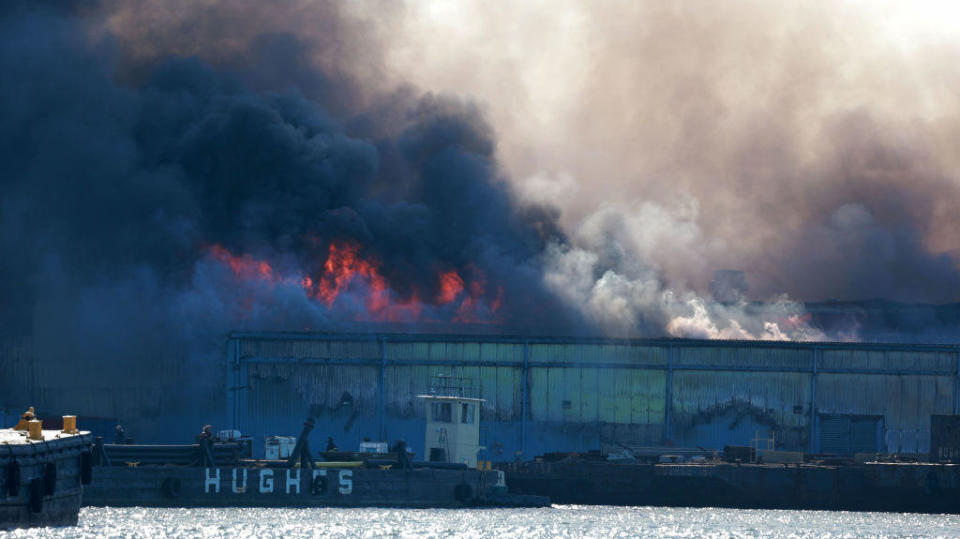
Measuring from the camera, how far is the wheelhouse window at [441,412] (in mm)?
90812

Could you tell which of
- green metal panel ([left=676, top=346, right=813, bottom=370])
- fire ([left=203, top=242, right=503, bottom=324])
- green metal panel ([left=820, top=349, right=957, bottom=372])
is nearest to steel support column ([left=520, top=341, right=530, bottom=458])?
green metal panel ([left=676, top=346, right=813, bottom=370])

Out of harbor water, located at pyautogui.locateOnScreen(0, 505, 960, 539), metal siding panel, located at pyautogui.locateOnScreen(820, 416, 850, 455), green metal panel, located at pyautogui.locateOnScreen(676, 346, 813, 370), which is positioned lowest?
harbor water, located at pyautogui.locateOnScreen(0, 505, 960, 539)

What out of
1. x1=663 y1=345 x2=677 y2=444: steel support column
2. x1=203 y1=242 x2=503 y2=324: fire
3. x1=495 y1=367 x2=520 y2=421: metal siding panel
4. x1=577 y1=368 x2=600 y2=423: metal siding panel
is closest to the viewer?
x1=495 y1=367 x2=520 y2=421: metal siding panel

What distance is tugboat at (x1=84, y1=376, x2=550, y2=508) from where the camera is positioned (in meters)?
83.4

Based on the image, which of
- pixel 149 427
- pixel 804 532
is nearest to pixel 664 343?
pixel 804 532

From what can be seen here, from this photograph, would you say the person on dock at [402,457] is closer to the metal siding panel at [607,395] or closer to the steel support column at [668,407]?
the metal siding panel at [607,395]

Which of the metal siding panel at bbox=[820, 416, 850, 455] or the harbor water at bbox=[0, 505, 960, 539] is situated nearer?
the harbor water at bbox=[0, 505, 960, 539]

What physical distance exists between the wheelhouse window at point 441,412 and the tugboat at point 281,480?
3.16 ft

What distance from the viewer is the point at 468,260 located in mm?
119812

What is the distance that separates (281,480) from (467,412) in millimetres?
11489

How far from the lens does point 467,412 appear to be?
3593 inches

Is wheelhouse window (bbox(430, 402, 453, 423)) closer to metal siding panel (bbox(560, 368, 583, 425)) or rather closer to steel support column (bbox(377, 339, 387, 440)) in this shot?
steel support column (bbox(377, 339, 387, 440))

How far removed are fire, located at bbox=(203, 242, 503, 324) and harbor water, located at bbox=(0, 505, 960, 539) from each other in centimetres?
2587

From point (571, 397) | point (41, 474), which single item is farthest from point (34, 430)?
point (571, 397)
